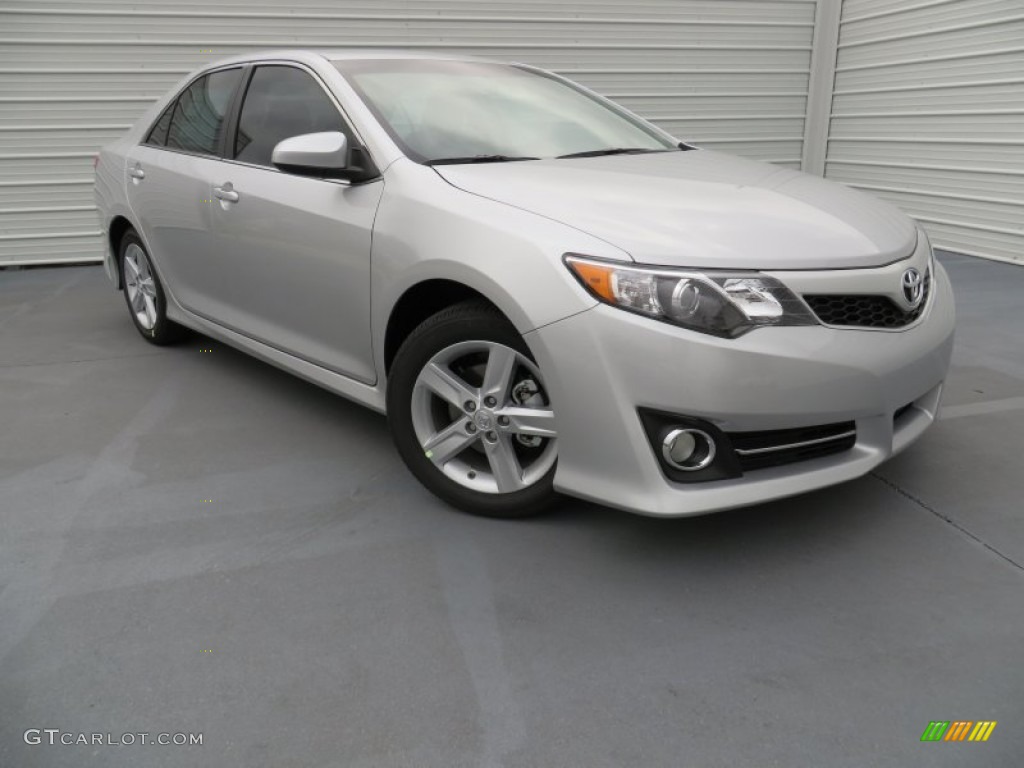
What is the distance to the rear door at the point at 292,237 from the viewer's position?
285 cm

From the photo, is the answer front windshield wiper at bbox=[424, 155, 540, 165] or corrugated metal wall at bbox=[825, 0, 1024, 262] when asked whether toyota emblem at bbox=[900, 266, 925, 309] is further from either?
corrugated metal wall at bbox=[825, 0, 1024, 262]

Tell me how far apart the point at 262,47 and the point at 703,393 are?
257 inches

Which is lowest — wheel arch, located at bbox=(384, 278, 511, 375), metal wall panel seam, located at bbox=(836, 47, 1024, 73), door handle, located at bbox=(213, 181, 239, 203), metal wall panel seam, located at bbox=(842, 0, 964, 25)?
wheel arch, located at bbox=(384, 278, 511, 375)

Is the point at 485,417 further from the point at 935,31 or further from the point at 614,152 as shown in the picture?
the point at 935,31

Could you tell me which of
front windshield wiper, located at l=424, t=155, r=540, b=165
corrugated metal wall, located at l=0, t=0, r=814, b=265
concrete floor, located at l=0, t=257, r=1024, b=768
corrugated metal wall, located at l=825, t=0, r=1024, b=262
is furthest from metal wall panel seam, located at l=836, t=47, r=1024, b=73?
front windshield wiper, located at l=424, t=155, r=540, b=165

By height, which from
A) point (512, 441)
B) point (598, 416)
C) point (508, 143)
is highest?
point (508, 143)

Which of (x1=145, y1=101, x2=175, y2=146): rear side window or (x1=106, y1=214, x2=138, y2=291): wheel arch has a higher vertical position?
(x1=145, y1=101, x2=175, y2=146): rear side window

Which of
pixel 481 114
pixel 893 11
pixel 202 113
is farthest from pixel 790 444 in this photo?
pixel 893 11

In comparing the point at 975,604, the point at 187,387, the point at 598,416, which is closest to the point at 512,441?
the point at 598,416

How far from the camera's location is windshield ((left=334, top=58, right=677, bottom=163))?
2.89m

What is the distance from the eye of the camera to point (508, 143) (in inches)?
117

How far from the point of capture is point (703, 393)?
2.10 m

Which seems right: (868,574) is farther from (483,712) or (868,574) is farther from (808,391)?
(483,712)

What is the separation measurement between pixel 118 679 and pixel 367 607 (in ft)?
1.94
